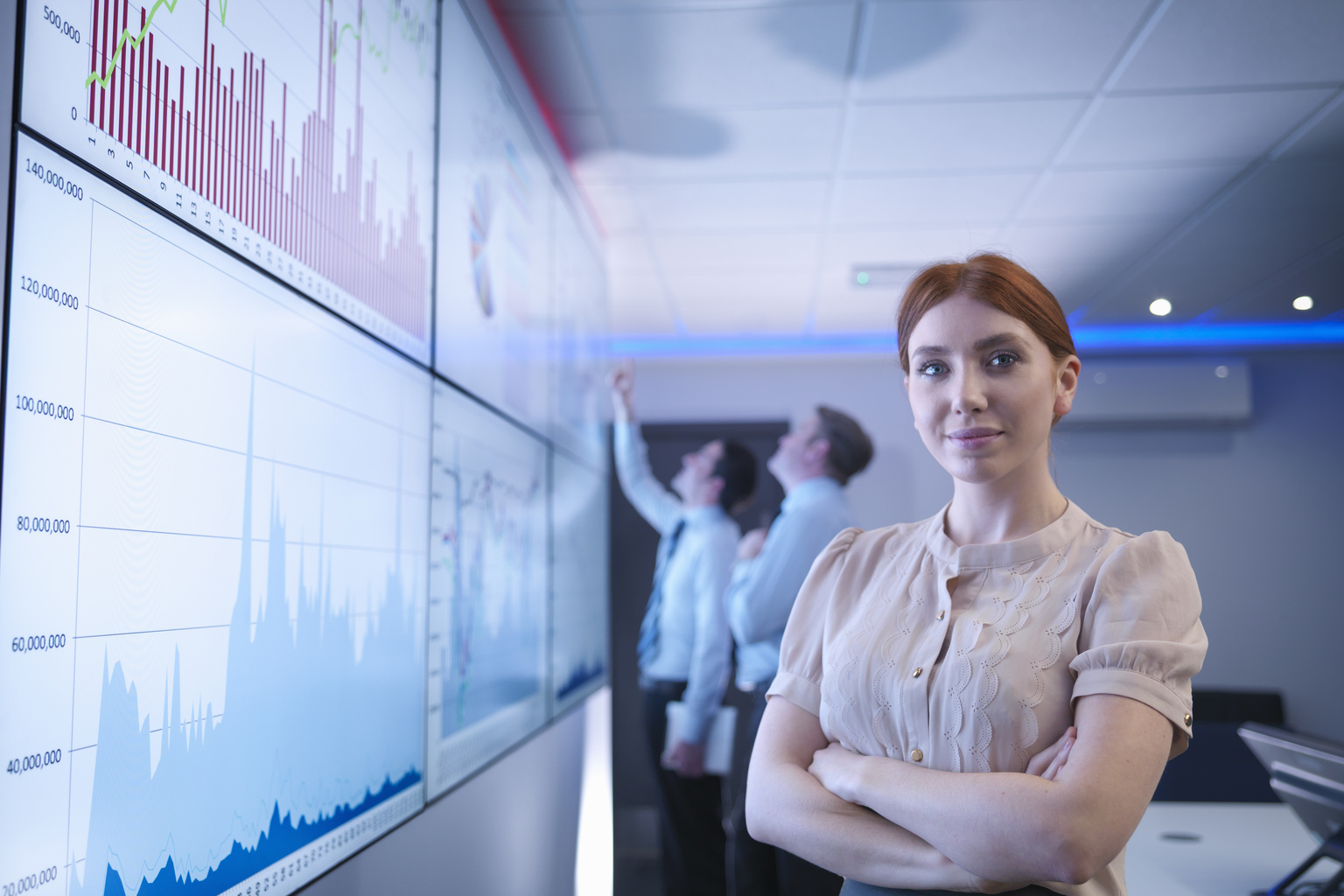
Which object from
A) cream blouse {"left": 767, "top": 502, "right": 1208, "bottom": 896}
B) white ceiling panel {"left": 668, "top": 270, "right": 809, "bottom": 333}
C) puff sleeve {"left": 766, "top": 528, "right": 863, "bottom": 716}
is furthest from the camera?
white ceiling panel {"left": 668, "top": 270, "right": 809, "bottom": 333}

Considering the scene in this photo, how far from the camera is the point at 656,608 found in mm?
3646

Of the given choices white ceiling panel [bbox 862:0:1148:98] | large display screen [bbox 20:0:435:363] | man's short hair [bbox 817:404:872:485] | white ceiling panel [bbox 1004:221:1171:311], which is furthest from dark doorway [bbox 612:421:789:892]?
large display screen [bbox 20:0:435:363]

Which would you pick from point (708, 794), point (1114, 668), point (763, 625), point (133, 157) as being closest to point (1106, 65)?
point (763, 625)

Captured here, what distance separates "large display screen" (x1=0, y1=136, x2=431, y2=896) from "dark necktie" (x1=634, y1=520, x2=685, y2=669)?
2.05 metres

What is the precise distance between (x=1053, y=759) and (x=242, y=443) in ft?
3.36

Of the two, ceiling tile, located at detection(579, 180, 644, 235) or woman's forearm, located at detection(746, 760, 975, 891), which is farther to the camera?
ceiling tile, located at detection(579, 180, 644, 235)

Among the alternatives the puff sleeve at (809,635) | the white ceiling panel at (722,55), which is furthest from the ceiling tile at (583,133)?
the puff sleeve at (809,635)

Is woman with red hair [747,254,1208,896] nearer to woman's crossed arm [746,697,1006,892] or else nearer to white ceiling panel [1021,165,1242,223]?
woman's crossed arm [746,697,1006,892]

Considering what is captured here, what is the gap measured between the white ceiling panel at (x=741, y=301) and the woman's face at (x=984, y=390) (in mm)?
3316

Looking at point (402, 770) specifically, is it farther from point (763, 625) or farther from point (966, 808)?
point (763, 625)

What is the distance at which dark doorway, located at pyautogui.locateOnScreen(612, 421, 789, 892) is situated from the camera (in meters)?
5.62

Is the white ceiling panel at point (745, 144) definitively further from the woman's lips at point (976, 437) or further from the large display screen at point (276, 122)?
the woman's lips at point (976, 437)

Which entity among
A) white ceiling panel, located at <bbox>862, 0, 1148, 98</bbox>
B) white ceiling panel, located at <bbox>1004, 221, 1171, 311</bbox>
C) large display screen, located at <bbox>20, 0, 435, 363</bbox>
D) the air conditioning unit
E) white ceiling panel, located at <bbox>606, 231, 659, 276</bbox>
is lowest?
the air conditioning unit

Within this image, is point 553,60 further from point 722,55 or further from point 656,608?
point 656,608
